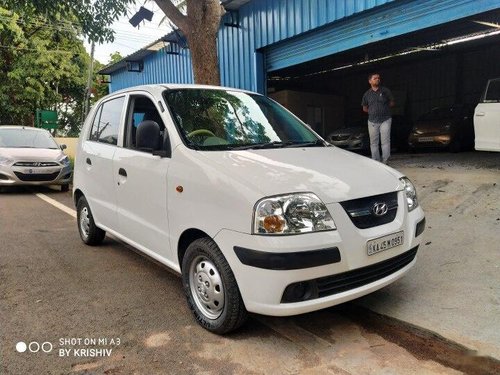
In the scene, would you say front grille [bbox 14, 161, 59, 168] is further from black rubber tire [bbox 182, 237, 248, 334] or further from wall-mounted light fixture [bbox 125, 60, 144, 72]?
black rubber tire [bbox 182, 237, 248, 334]

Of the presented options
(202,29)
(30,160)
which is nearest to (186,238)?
(202,29)

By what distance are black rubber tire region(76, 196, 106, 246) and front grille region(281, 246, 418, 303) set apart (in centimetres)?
307

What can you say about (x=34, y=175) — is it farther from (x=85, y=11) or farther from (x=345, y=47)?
(x=345, y=47)

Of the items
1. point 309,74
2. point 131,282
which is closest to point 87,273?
point 131,282

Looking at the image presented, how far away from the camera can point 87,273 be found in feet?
14.0

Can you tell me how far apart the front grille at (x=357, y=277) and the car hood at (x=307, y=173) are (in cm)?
48

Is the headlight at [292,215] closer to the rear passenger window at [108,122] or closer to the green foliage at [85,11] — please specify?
the rear passenger window at [108,122]

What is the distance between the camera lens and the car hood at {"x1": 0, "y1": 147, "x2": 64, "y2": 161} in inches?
381

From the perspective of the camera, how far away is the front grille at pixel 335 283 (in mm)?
2613

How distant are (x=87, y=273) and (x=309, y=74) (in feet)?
48.2

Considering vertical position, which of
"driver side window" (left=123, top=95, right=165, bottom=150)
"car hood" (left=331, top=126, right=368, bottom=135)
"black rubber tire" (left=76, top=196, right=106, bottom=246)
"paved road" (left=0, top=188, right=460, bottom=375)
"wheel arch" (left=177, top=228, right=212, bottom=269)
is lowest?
"paved road" (left=0, top=188, right=460, bottom=375)

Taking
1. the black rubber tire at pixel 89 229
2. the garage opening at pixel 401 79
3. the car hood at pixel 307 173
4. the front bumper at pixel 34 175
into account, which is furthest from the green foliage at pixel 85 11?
the garage opening at pixel 401 79

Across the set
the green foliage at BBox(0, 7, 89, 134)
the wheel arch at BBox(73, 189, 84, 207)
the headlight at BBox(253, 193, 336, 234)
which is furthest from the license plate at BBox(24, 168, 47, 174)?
the green foliage at BBox(0, 7, 89, 134)

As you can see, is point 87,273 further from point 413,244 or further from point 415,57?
point 415,57
